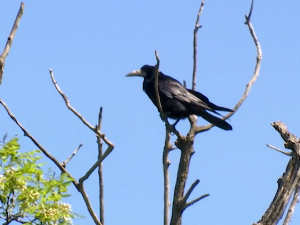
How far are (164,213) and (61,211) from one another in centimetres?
94

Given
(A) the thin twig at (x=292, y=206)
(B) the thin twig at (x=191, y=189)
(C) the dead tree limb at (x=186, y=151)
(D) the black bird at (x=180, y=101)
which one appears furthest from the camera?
(D) the black bird at (x=180, y=101)

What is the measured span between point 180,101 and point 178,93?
140 millimetres

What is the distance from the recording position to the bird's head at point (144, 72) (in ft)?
33.8

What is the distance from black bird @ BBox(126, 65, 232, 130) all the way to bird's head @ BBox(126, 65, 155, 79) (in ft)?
0.67

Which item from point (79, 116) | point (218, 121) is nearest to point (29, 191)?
point (79, 116)

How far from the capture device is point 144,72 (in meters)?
10.4

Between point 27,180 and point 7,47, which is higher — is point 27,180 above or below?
below

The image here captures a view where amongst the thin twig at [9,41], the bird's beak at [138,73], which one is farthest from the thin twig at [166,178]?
the bird's beak at [138,73]

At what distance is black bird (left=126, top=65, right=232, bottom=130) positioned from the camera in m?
8.70

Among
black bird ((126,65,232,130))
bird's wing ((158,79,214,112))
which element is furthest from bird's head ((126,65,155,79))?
bird's wing ((158,79,214,112))

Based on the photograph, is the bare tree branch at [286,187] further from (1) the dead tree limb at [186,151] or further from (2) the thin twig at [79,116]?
(2) the thin twig at [79,116]

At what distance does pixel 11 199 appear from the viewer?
5.27m

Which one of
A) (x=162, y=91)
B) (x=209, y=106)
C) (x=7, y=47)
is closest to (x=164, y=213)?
(x=7, y=47)

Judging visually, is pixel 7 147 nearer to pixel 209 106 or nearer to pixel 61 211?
pixel 61 211
